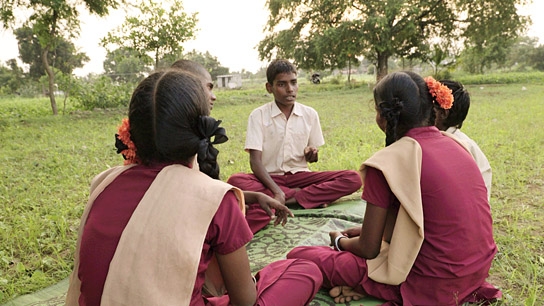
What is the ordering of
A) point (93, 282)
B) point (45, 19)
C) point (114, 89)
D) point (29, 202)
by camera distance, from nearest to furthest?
point (93, 282) → point (29, 202) → point (45, 19) → point (114, 89)

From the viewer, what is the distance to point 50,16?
37.1 ft

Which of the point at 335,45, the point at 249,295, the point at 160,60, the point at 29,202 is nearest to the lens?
the point at 249,295

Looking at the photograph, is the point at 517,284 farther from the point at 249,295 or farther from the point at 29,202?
the point at 29,202

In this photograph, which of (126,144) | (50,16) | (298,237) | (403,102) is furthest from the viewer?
(50,16)

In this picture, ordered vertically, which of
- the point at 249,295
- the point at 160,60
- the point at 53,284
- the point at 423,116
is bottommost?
the point at 53,284

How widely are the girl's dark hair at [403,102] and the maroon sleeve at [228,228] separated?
0.92 meters

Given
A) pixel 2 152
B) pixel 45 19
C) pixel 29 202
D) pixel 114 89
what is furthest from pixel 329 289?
pixel 114 89

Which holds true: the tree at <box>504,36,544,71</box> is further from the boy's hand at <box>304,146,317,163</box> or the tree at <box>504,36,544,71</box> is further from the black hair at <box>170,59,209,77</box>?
the black hair at <box>170,59,209,77</box>

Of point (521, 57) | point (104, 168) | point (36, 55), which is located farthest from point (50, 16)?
point (521, 57)

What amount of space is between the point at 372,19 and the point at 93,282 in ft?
65.0

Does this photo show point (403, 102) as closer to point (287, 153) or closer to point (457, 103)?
point (457, 103)

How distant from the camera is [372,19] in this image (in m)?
19.1

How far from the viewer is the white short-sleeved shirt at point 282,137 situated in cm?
390

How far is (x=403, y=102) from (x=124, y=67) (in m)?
41.1
